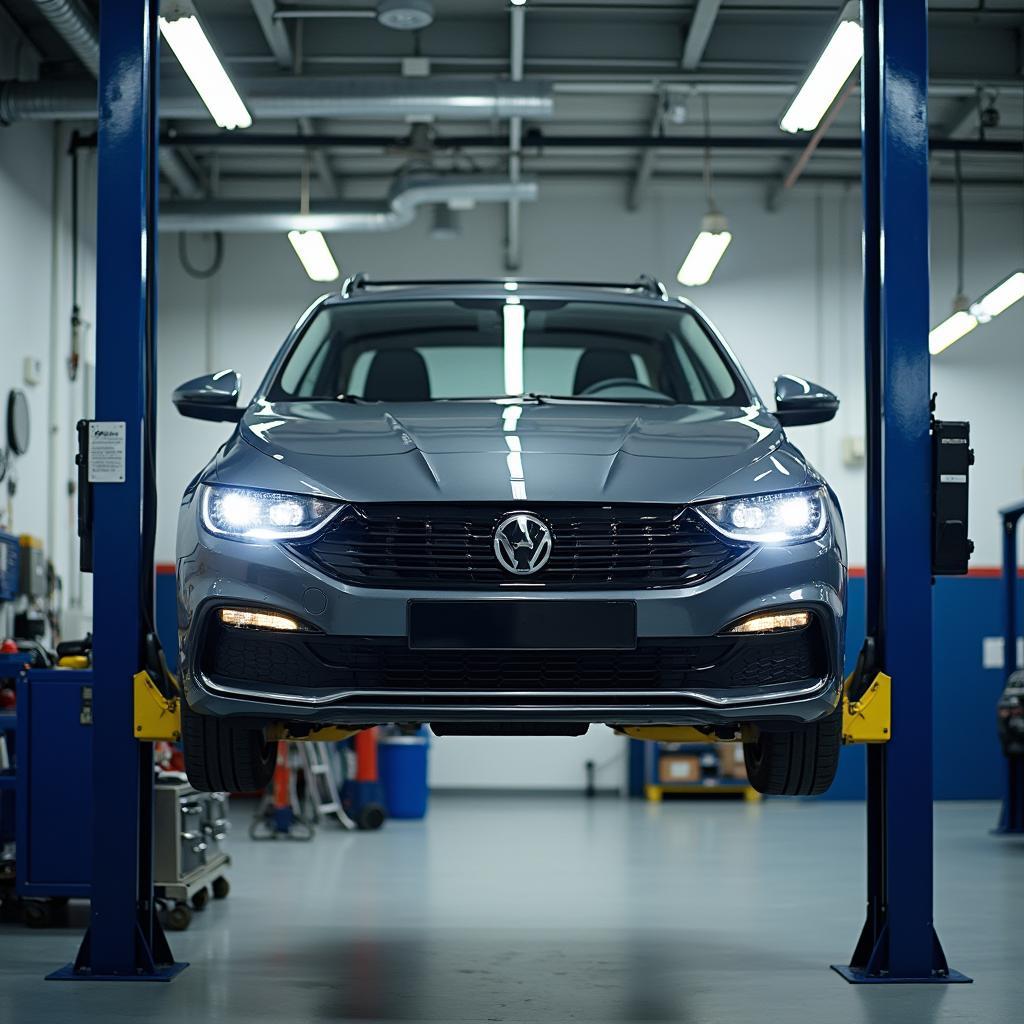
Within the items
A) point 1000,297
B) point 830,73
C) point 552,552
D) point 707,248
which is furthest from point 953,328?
point 552,552

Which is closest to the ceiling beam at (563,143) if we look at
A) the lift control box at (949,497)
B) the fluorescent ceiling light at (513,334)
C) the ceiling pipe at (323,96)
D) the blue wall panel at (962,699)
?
the ceiling pipe at (323,96)

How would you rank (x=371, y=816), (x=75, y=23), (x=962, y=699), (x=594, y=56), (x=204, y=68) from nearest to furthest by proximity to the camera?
1. (x=204, y=68)
2. (x=75, y=23)
3. (x=371, y=816)
4. (x=594, y=56)
5. (x=962, y=699)

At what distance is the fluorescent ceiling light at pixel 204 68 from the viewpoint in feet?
22.1

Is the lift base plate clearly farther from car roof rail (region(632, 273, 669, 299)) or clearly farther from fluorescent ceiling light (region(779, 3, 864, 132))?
fluorescent ceiling light (region(779, 3, 864, 132))

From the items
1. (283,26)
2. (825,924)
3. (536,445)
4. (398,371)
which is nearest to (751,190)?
(283,26)

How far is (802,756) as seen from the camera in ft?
12.8

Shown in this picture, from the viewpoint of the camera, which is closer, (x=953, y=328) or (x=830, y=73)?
(x=830, y=73)

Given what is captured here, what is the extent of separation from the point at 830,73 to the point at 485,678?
14.5ft

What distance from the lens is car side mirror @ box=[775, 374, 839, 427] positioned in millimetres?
4402

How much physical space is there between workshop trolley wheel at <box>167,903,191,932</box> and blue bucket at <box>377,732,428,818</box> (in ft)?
17.6

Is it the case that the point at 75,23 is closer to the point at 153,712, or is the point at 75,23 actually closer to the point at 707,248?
the point at 707,248

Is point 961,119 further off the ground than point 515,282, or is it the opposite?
point 961,119

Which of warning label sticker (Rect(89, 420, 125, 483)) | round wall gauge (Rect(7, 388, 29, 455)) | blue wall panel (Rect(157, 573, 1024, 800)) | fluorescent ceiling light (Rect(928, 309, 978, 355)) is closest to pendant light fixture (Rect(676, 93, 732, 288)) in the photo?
fluorescent ceiling light (Rect(928, 309, 978, 355))

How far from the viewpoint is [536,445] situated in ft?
12.2
